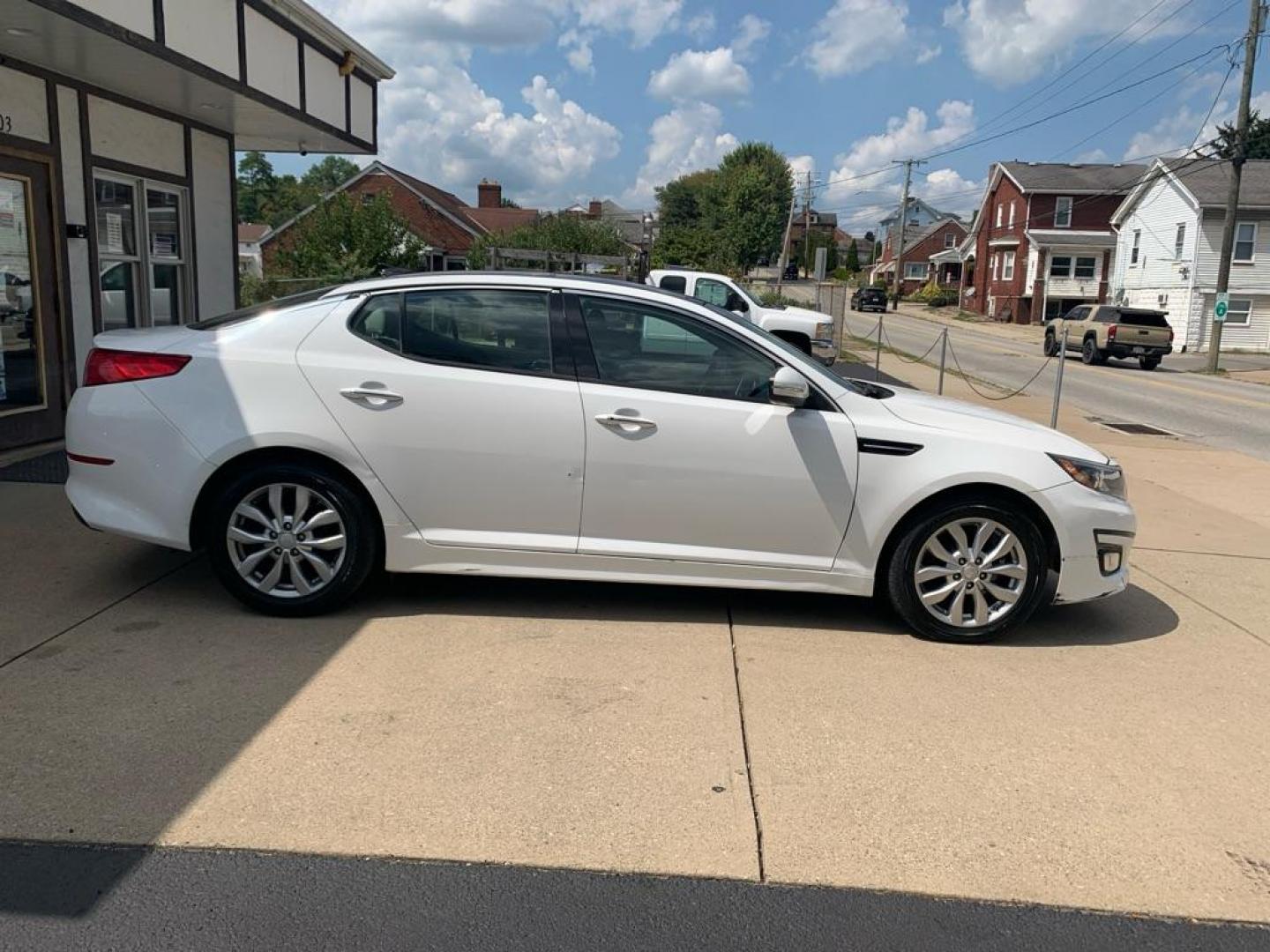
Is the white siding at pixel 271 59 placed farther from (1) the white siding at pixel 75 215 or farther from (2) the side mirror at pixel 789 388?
(2) the side mirror at pixel 789 388

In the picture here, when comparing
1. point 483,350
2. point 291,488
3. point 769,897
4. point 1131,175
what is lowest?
point 769,897

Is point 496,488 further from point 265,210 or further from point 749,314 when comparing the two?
point 265,210

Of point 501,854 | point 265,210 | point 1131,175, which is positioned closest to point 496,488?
point 501,854

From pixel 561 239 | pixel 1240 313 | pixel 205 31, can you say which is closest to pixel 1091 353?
pixel 1240 313

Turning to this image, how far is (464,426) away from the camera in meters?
4.87

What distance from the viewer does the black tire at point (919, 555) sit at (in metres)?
4.92

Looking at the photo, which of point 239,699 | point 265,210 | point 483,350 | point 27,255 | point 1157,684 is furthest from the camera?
point 265,210

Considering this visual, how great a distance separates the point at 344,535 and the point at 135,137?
708 centimetres

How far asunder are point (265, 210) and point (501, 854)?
12072 cm

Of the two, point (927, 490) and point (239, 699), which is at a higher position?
point (927, 490)

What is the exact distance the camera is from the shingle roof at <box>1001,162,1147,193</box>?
5528cm

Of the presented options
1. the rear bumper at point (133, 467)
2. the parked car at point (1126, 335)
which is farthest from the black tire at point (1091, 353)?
the rear bumper at point (133, 467)

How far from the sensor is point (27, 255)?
28.2ft

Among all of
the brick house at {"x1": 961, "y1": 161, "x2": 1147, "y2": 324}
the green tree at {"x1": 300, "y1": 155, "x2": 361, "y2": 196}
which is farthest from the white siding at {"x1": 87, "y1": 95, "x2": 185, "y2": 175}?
the green tree at {"x1": 300, "y1": 155, "x2": 361, "y2": 196}
